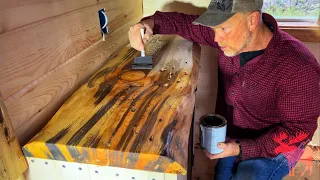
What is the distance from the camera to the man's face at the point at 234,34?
39.4 inches

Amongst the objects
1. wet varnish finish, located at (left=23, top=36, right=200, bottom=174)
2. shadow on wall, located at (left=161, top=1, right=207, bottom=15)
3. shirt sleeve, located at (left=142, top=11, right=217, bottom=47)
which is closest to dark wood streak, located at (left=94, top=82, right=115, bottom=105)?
wet varnish finish, located at (left=23, top=36, right=200, bottom=174)

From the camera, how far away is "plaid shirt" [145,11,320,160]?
3.12ft

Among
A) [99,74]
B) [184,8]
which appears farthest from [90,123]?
[184,8]

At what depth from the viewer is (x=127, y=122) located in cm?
76

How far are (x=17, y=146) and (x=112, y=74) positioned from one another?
49 centimetres

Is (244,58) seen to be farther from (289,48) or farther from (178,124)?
(178,124)

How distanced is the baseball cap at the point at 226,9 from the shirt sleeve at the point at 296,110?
0.97 feet

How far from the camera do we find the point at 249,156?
43.3 inches

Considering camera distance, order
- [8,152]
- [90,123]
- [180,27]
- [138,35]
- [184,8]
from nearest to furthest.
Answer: [8,152] < [90,123] < [138,35] < [180,27] < [184,8]

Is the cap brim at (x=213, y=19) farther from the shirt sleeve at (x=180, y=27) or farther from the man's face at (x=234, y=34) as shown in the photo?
the shirt sleeve at (x=180, y=27)

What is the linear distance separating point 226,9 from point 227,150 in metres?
0.53

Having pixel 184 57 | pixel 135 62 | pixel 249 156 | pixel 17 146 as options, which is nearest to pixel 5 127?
pixel 17 146

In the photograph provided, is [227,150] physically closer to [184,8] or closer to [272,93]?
[272,93]

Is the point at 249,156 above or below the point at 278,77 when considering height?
below
